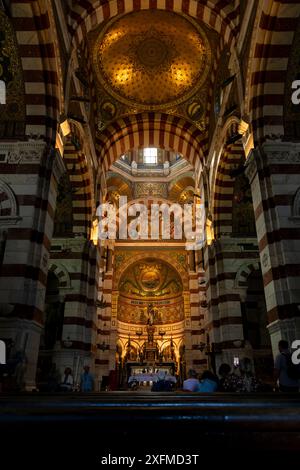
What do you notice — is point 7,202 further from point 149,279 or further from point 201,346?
point 149,279

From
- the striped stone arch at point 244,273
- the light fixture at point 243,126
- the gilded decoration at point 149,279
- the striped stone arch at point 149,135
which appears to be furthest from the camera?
the gilded decoration at point 149,279

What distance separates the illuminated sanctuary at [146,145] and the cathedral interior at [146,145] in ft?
0.14

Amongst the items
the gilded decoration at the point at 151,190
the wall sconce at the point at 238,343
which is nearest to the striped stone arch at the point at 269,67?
the wall sconce at the point at 238,343

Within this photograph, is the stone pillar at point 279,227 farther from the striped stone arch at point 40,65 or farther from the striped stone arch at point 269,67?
the striped stone arch at point 40,65

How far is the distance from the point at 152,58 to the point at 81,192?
235 inches

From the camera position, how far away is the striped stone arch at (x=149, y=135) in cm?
1518

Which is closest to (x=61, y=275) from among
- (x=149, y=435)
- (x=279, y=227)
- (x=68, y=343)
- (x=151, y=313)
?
(x=68, y=343)

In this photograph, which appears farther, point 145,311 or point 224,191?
point 145,311

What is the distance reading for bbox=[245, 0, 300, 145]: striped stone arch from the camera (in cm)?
779

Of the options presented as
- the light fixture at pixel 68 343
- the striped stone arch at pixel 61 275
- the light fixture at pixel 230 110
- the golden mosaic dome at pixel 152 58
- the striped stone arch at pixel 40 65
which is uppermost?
the golden mosaic dome at pixel 152 58

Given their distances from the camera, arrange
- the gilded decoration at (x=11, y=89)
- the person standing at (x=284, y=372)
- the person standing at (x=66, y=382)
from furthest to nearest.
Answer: the person standing at (x=66, y=382), the gilded decoration at (x=11, y=89), the person standing at (x=284, y=372)

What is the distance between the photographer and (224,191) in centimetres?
1315

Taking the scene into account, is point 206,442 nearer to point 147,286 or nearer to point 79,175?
point 79,175
